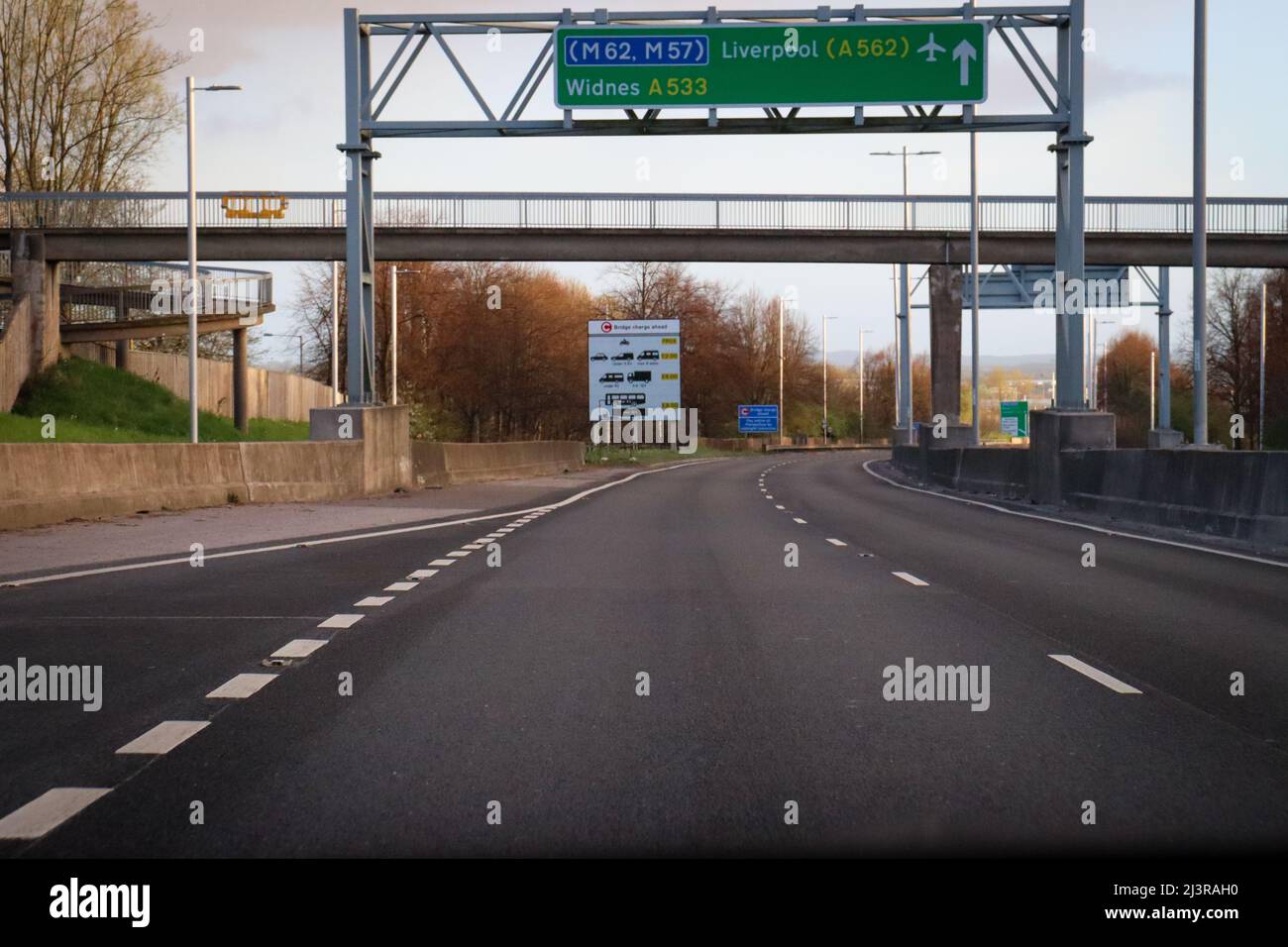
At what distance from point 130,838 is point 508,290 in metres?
75.6

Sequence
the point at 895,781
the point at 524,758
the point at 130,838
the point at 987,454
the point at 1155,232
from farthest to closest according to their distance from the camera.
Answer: the point at 1155,232, the point at 987,454, the point at 524,758, the point at 895,781, the point at 130,838

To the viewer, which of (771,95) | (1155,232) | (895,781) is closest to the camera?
(895,781)

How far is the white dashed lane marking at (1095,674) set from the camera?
8219 mm

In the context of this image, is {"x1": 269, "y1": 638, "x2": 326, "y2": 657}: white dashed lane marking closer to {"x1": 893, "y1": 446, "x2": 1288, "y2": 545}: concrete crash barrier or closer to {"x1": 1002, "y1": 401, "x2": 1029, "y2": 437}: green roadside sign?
{"x1": 893, "y1": 446, "x2": 1288, "y2": 545}: concrete crash barrier

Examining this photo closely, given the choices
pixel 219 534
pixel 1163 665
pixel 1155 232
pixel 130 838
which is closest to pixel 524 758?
pixel 130 838

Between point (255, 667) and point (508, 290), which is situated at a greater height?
point (508, 290)

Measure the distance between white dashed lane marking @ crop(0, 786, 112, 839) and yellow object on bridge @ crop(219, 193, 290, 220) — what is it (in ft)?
117

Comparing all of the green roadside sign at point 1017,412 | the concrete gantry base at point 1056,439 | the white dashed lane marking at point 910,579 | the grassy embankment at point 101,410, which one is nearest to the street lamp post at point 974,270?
the concrete gantry base at point 1056,439

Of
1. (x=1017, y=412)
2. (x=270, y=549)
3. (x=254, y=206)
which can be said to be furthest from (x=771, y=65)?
(x=1017, y=412)

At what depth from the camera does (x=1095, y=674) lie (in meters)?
8.71

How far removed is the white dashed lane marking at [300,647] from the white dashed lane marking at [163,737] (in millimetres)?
2137

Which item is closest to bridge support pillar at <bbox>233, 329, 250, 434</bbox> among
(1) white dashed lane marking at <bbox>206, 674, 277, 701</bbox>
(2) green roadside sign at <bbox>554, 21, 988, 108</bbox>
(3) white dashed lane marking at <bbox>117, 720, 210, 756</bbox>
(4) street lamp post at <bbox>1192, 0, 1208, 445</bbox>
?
(2) green roadside sign at <bbox>554, 21, 988, 108</bbox>

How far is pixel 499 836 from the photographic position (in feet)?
17.1
